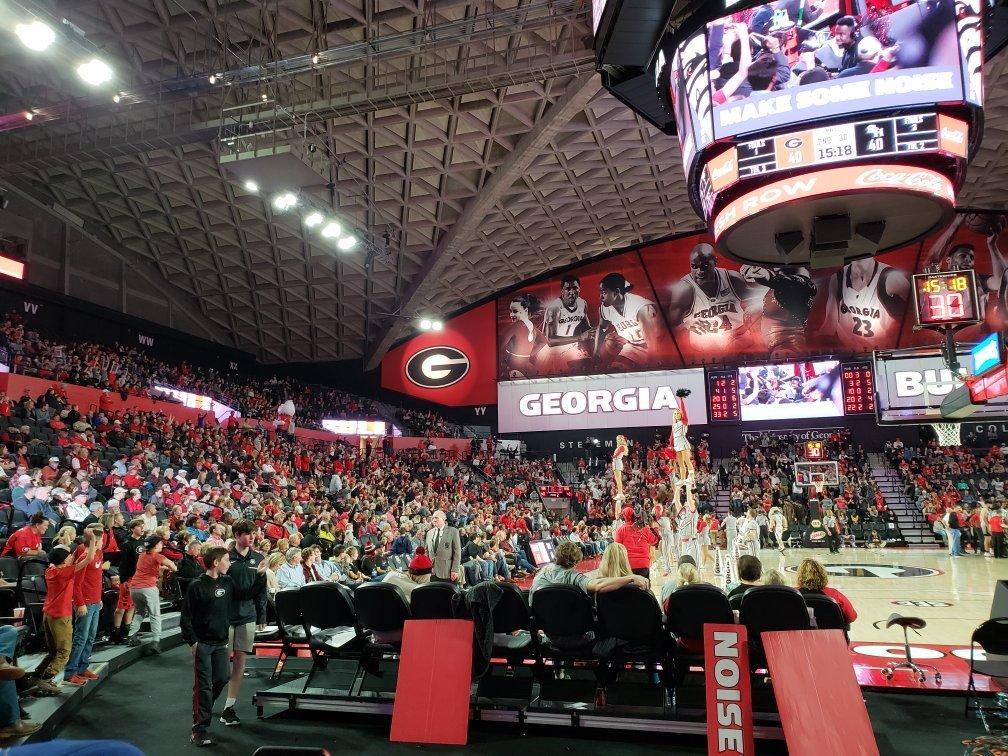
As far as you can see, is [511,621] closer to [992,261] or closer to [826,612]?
[826,612]

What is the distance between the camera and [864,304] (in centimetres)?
2850

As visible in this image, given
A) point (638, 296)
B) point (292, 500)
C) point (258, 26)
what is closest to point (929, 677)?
point (292, 500)

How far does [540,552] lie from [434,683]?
37.7ft

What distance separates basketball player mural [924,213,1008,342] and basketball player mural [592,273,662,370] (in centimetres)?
1096

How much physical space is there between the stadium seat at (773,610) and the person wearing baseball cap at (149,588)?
19.9ft

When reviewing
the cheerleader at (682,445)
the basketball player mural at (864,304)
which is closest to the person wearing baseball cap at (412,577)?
the cheerleader at (682,445)

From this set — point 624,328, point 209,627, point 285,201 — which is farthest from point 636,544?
point 624,328

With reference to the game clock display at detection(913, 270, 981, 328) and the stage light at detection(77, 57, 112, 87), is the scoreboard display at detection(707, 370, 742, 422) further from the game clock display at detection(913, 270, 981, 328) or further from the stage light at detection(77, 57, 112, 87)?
the stage light at detection(77, 57, 112, 87)

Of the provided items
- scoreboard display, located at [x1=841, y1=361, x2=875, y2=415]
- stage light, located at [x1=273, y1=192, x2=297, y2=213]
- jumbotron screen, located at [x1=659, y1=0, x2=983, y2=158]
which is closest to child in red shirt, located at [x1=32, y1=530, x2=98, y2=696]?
jumbotron screen, located at [x1=659, y1=0, x2=983, y2=158]

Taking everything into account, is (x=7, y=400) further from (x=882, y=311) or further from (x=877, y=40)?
(x=882, y=311)

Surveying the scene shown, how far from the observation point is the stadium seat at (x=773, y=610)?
4.89 metres

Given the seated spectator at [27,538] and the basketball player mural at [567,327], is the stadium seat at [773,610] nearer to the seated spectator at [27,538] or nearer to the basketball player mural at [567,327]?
the seated spectator at [27,538]

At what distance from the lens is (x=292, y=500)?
59.6 ft

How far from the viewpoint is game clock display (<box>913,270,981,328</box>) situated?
11.8m
